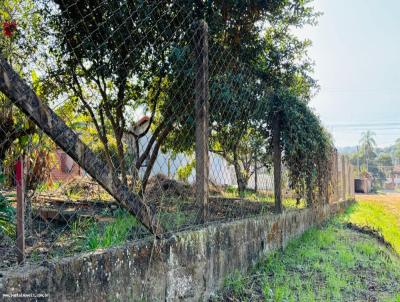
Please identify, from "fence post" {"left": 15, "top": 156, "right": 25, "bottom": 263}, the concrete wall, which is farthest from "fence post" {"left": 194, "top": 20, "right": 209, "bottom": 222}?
"fence post" {"left": 15, "top": 156, "right": 25, "bottom": 263}

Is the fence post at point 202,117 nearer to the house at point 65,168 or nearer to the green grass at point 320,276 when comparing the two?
the green grass at point 320,276

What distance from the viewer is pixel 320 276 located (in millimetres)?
3691

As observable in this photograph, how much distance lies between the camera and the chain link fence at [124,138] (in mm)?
2170

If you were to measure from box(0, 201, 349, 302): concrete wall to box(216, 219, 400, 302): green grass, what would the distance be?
0.58ft

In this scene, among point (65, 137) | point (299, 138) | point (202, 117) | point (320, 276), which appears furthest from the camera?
point (299, 138)

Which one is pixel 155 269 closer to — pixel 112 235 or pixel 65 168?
pixel 112 235

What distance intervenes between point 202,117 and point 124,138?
1493 millimetres

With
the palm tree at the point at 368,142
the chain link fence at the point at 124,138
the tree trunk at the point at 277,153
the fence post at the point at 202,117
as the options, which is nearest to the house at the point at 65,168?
the chain link fence at the point at 124,138

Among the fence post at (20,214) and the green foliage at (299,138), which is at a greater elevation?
the green foliage at (299,138)

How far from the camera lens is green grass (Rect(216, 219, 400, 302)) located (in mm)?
3113

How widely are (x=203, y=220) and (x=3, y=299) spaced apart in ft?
5.61

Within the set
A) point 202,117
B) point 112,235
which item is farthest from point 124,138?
point 112,235

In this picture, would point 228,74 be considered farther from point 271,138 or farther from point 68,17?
point 68,17

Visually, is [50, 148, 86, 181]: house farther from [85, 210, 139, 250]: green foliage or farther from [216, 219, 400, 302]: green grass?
[216, 219, 400, 302]: green grass
